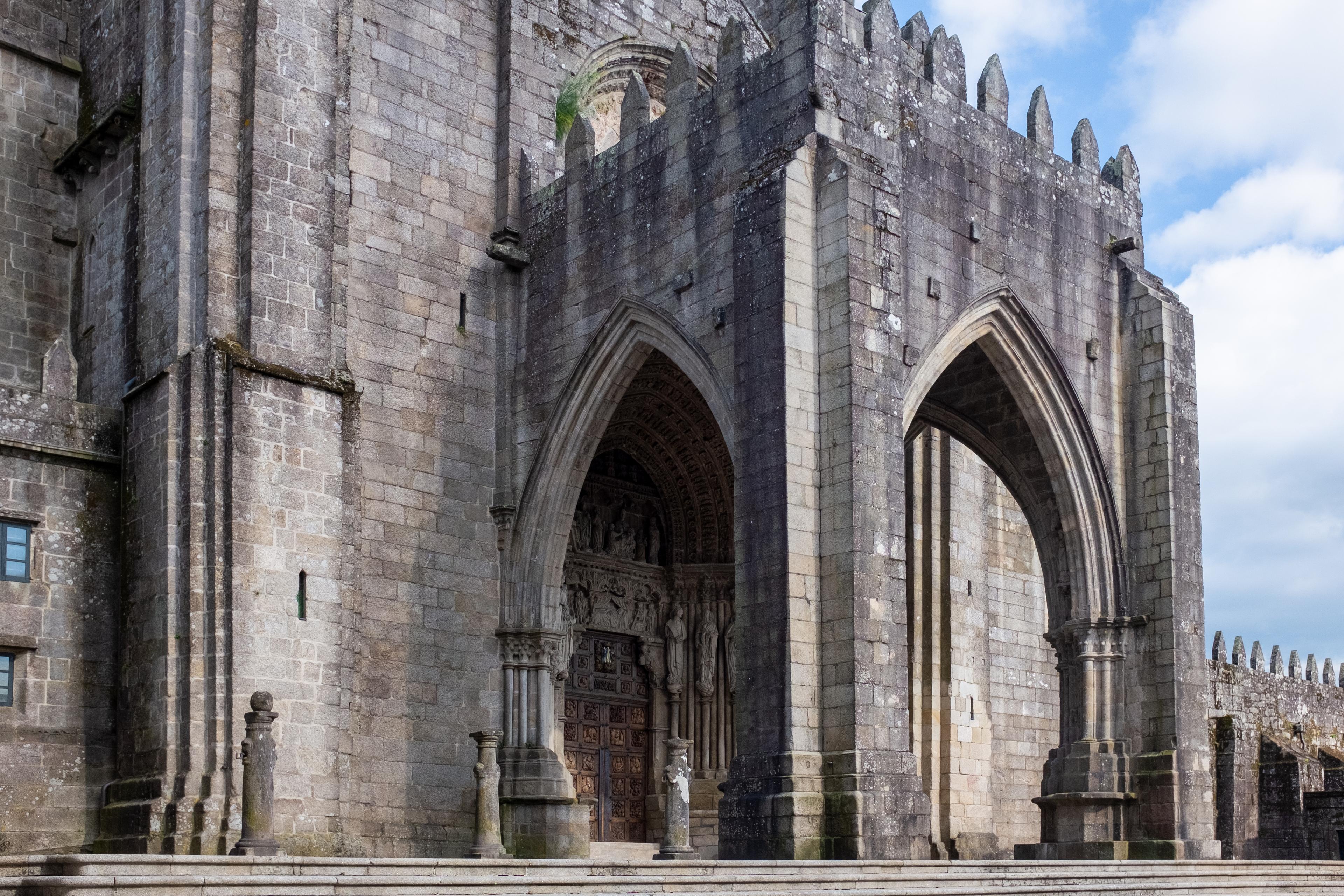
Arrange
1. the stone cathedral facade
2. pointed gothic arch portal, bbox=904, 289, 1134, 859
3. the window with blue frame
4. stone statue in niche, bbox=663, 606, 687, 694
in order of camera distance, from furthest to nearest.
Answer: stone statue in niche, bbox=663, 606, 687, 694
pointed gothic arch portal, bbox=904, 289, 1134, 859
the window with blue frame
the stone cathedral facade

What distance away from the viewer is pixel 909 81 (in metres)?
14.6

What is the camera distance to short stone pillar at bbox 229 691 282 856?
436 inches

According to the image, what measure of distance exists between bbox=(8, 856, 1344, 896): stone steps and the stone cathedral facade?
0.73 meters

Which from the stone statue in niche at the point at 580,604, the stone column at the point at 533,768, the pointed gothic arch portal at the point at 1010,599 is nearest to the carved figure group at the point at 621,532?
the stone statue in niche at the point at 580,604

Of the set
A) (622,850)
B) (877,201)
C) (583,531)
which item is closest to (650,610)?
(583,531)

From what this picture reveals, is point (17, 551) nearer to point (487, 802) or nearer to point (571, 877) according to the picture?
point (487, 802)

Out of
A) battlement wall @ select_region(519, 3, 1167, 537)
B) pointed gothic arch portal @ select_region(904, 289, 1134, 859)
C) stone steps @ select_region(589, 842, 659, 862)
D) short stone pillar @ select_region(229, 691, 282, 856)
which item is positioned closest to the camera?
short stone pillar @ select_region(229, 691, 282, 856)

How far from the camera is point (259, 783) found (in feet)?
36.8

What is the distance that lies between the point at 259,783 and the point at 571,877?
263cm

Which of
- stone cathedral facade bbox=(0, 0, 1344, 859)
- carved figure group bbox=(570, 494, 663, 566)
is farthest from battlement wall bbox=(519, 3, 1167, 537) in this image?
carved figure group bbox=(570, 494, 663, 566)

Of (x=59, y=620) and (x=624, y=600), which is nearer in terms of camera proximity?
(x=59, y=620)

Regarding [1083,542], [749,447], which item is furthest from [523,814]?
[1083,542]

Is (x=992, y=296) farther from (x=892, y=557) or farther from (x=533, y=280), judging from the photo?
(x=533, y=280)

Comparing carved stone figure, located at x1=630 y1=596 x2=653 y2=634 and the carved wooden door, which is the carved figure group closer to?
carved stone figure, located at x1=630 y1=596 x2=653 y2=634
